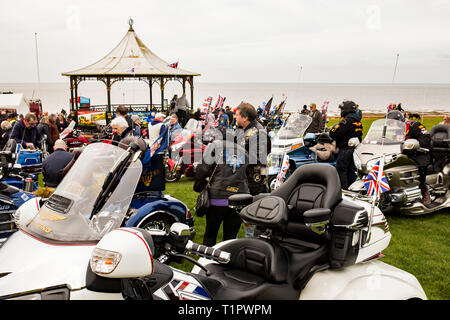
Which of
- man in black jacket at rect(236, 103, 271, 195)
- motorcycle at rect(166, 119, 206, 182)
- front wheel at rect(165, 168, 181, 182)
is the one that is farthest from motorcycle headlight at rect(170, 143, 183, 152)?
man in black jacket at rect(236, 103, 271, 195)

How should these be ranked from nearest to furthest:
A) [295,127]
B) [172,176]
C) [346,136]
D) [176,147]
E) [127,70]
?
[346,136]
[295,127]
[176,147]
[172,176]
[127,70]

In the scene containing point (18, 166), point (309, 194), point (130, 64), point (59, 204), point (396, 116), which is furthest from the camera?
point (130, 64)

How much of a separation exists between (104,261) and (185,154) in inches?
338

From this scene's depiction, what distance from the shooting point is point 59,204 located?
2.55 meters

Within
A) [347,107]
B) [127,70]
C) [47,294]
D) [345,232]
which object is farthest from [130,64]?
[47,294]

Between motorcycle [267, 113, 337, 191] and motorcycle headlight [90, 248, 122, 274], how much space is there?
20.2 ft

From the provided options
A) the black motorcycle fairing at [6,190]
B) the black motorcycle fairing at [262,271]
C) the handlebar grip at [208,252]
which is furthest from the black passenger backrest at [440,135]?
the black motorcycle fairing at [6,190]

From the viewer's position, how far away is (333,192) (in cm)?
304

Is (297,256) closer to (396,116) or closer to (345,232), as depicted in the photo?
(345,232)

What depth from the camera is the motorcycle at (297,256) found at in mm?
2439

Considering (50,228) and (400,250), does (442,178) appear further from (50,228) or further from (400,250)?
(50,228)

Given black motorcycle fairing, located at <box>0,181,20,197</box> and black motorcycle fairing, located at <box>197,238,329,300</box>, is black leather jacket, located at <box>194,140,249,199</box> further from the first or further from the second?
black motorcycle fairing, located at <box>0,181,20,197</box>

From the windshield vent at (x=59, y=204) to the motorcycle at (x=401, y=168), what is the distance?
5.03m
